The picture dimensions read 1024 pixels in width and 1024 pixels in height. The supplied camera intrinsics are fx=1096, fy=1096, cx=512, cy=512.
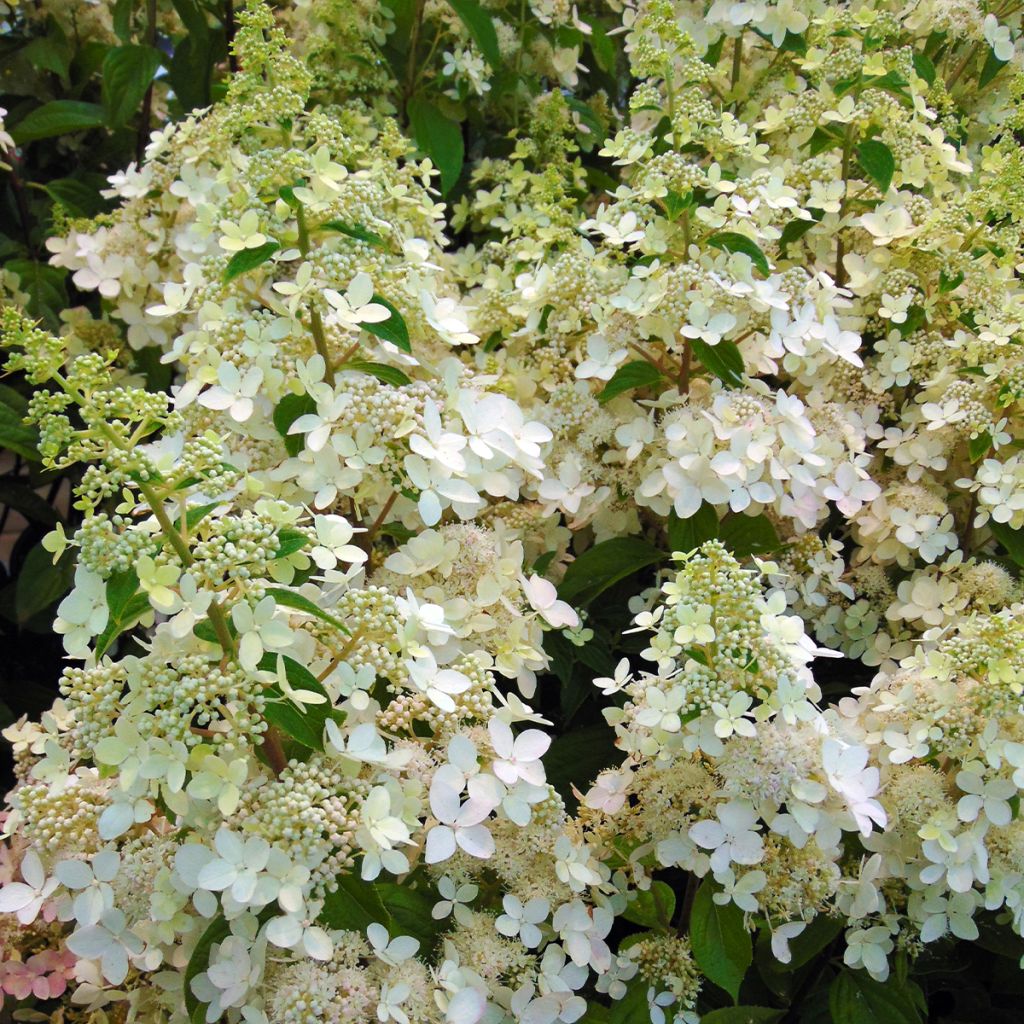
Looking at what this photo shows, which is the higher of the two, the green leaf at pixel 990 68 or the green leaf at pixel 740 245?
the green leaf at pixel 990 68

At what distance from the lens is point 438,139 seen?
1.58 meters

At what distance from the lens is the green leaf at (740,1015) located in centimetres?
90

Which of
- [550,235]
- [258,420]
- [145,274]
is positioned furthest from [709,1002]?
[145,274]

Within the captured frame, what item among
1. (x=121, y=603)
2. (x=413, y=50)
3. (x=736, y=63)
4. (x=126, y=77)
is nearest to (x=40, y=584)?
(x=126, y=77)

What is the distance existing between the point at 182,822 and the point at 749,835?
43 cm

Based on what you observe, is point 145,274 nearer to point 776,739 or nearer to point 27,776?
point 27,776

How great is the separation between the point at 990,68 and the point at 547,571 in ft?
3.11

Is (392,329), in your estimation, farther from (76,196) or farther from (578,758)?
(76,196)

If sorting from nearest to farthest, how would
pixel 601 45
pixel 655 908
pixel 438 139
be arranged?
pixel 655 908
pixel 438 139
pixel 601 45

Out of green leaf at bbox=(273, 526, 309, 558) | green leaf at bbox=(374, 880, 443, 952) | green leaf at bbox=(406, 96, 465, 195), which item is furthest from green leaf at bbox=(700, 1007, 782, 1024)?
green leaf at bbox=(406, 96, 465, 195)

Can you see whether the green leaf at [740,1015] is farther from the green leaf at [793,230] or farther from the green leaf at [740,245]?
the green leaf at [793,230]

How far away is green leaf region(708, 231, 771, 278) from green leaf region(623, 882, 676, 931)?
23.6 inches

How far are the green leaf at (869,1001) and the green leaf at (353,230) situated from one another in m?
0.79

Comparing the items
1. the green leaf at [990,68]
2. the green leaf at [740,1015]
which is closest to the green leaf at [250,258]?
the green leaf at [740,1015]
